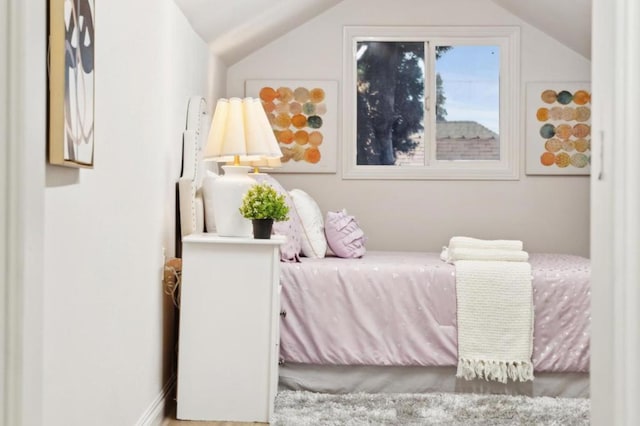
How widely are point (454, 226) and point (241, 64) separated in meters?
1.76

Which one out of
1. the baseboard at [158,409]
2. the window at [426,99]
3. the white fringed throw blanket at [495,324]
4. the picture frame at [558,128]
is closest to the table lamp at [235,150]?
the baseboard at [158,409]

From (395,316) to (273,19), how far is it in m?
1.92

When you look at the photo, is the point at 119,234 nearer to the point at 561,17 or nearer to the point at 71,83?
the point at 71,83

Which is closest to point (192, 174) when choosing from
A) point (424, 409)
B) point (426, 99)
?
point (424, 409)

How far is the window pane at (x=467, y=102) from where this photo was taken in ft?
15.6

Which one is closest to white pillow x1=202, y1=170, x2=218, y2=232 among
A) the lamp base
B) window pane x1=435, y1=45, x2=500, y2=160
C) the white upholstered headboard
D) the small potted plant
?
the white upholstered headboard

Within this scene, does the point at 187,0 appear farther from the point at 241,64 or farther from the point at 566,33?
the point at 566,33

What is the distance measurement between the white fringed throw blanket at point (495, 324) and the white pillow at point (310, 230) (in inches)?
30.7

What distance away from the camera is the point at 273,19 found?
165 inches

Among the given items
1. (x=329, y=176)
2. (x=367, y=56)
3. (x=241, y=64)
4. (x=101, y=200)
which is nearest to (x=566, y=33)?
(x=367, y=56)

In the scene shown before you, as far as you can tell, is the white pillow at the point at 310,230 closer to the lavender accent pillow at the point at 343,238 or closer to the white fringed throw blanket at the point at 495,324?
the lavender accent pillow at the point at 343,238


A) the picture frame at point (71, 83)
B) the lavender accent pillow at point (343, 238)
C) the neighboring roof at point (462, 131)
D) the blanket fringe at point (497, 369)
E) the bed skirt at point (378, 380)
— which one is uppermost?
the neighboring roof at point (462, 131)

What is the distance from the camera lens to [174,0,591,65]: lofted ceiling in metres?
3.52

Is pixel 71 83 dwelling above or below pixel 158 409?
above
